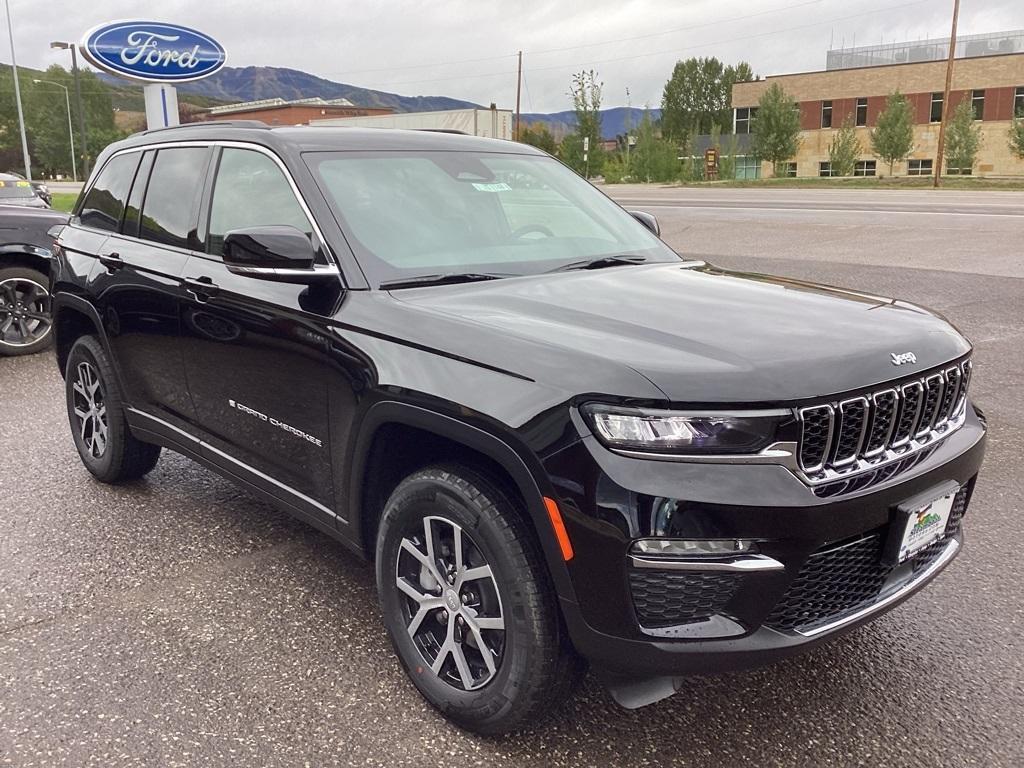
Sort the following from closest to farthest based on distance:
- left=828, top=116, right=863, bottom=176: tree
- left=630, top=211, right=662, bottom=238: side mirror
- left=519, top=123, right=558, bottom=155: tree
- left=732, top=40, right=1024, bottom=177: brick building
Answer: left=630, top=211, right=662, bottom=238: side mirror < left=828, top=116, right=863, bottom=176: tree < left=519, top=123, right=558, bottom=155: tree < left=732, top=40, right=1024, bottom=177: brick building

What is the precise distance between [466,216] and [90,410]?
257 centimetres

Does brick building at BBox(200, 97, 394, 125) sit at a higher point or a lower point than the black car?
higher

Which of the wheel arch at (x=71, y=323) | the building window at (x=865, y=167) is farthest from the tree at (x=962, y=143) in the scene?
the wheel arch at (x=71, y=323)

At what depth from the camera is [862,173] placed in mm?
66812

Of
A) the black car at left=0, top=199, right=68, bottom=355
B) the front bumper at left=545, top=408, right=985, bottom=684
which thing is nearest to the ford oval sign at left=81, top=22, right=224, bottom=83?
the black car at left=0, top=199, right=68, bottom=355

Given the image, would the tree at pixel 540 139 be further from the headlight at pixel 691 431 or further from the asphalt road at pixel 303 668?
the headlight at pixel 691 431

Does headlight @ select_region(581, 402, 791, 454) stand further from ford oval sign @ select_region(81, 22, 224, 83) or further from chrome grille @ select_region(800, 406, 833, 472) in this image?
ford oval sign @ select_region(81, 22, 224, 83)

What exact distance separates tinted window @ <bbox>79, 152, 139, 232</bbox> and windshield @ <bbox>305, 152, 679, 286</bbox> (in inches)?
63.1

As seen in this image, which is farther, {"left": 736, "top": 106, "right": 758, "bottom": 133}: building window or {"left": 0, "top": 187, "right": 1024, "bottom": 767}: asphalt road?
{"left": 736, "top": 106, "right": 758, "bottom": 133}: building window

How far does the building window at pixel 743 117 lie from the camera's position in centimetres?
7206

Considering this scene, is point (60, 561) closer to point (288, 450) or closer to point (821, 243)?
point (288, 450)

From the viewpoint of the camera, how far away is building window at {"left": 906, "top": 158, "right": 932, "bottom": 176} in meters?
62.7

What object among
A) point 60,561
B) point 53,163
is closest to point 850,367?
point 60,561

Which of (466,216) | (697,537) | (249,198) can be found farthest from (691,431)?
(249,198)
